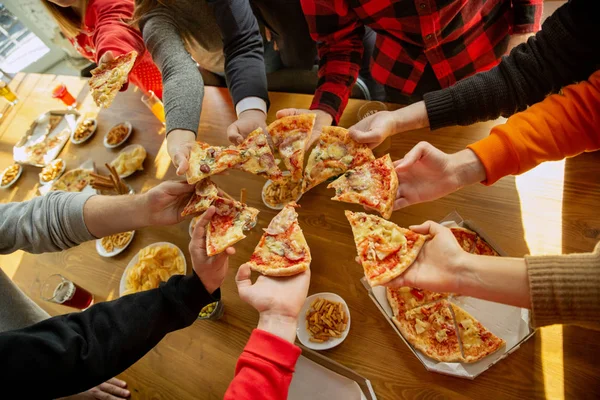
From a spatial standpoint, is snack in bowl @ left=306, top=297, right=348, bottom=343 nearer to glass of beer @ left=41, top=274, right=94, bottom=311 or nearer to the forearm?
the forearm

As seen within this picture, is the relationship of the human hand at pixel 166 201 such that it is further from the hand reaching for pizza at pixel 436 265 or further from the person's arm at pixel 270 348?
the hand reaching for pizza at pixel 436 265

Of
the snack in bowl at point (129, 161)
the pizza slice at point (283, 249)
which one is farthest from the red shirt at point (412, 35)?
the snack in bowl at point (129, 161)

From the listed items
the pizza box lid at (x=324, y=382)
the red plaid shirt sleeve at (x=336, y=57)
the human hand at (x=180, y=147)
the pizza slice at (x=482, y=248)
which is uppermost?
the red plaid shirt sleeve at (x=336, y=57)

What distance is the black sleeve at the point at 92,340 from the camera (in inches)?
53.1

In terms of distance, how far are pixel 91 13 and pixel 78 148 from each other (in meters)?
1.34

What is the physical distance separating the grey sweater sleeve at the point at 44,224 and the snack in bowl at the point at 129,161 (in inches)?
30.6

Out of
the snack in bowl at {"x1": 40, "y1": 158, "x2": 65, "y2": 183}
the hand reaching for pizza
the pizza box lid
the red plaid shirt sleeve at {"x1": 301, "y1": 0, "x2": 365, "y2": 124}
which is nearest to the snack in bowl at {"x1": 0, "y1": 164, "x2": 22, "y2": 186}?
the snack in bowl at {"x1": 40, "y1": 158, "x2": 65, "y2": 183}

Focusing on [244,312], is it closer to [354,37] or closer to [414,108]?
[414,108]

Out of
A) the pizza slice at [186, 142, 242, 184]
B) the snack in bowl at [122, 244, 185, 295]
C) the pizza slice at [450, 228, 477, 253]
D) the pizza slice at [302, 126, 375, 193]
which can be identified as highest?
the pizza slice at [186, 142, 242, 184]

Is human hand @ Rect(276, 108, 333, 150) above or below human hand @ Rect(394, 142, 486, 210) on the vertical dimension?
above

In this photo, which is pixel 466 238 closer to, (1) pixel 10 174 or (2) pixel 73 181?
(2) pixel 73 181

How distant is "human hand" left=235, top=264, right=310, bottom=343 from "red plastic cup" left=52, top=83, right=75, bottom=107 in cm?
328

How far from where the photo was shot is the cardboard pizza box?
5.48 ft

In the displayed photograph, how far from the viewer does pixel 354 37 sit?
98.3 inches
